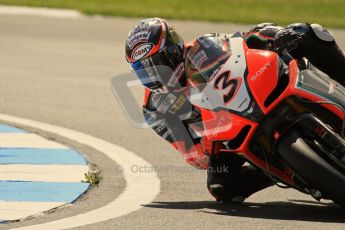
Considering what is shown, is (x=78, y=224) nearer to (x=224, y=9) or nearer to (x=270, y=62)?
(x=270, y=62)

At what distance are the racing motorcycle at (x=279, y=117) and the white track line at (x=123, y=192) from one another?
86 cm

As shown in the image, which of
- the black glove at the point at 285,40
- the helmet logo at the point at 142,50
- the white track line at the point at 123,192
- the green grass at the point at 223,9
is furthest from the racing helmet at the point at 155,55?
the green grass at the point at 223,9

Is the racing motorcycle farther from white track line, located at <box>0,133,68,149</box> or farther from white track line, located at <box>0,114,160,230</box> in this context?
white track line, located at <box>0,133,68,149</box>

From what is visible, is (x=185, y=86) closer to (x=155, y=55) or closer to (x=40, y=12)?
(x=155, y=55)

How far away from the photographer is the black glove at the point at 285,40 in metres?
7.19

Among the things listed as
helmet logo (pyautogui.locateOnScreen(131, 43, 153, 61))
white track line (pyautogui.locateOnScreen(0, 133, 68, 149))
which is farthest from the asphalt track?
helmet logo (pyautogui.locateOnScreen(131, 43, 153, 61))

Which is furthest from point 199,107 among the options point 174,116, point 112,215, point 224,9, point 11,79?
point 224,9

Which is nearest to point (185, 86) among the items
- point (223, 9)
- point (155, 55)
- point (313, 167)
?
point (155, 55)

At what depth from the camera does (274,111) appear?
22.0 ft

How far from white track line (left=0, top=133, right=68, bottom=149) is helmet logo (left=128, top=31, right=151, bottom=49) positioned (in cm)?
252

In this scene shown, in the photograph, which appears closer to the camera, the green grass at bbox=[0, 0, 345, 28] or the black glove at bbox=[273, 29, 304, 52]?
the black glove at bbox=[273, 29, 304, 52]

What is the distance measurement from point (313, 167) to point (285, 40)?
1.17 meters

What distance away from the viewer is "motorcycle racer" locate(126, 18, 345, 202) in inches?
289

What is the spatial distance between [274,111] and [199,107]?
0.59m
